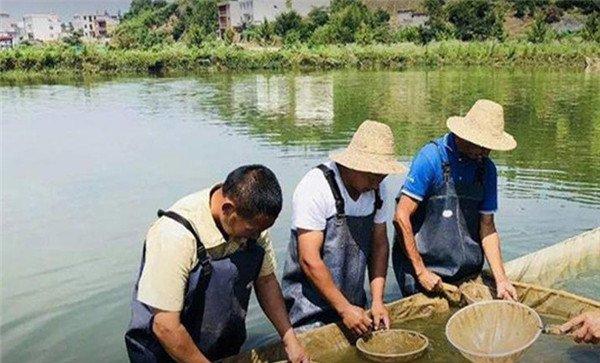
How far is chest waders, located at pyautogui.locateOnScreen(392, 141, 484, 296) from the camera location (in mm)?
4262

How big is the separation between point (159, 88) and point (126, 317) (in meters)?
25.6

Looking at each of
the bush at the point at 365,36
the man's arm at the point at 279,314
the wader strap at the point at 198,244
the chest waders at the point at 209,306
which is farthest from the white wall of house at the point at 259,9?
the wader strap at the point at 198,244

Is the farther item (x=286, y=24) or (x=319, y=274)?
(x=286, y=24)

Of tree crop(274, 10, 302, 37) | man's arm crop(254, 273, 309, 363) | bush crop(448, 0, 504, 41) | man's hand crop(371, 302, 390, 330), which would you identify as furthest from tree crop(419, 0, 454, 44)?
man's arm crop(254, 273, 309, 363)

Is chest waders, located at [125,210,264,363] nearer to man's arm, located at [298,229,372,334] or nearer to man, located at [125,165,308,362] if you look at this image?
man, located at [125,165,308,362]

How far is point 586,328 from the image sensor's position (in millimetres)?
3287

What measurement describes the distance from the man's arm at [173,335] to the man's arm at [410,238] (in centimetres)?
190

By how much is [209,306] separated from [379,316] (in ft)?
4.17

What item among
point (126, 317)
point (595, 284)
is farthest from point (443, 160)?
point (126, 317)

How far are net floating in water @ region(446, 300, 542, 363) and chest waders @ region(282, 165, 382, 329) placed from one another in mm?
648

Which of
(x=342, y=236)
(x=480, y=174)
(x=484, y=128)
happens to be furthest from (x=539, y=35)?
(x=342, y=236)

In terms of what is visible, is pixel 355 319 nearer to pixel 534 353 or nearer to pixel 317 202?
pixel 317 202

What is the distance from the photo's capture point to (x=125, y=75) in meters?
40.8

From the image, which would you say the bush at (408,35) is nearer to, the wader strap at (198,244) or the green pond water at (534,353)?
the green pond water at (534,353)
